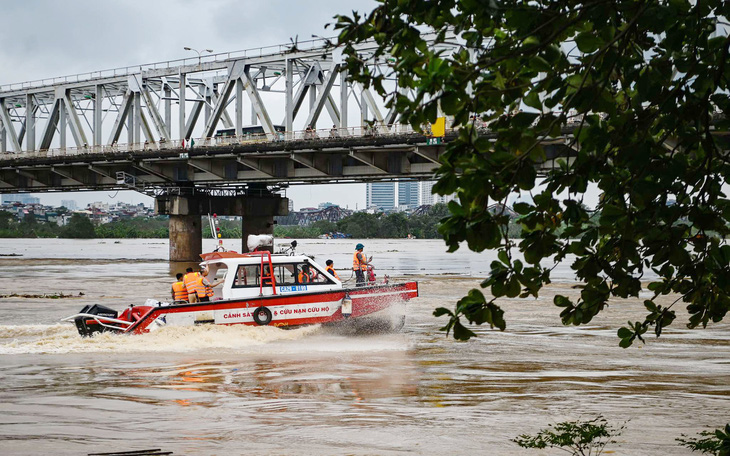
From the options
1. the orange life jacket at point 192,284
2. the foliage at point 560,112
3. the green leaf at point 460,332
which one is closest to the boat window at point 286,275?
the orange life jacket at point 192,284

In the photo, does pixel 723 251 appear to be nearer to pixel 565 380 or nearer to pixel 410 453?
pixel 410 453

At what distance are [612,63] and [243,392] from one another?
10.1 m

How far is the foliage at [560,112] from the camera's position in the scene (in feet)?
15.8

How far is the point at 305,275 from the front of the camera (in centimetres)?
2062

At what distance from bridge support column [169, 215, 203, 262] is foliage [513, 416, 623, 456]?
182 ft

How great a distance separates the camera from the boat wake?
61.0 ft

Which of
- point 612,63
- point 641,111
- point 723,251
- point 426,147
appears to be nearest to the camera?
point 612,63

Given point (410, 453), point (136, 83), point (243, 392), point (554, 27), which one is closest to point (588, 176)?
point (554, 27)

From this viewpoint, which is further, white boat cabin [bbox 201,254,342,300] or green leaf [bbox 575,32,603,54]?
white boat cabin [bbox 201,254,342,300]

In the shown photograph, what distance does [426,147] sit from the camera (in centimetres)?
4628

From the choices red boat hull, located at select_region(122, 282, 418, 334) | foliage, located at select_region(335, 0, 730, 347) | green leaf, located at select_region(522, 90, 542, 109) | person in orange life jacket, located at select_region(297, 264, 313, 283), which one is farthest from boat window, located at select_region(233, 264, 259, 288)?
green leaf, located at select_region(522, 90, 542, 109)

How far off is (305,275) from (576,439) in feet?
37.7

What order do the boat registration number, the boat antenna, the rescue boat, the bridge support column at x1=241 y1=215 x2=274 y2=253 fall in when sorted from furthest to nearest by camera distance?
1. the bridge support column at x1=241 y1=215 x2=274 y2=253
2. the boat antenna
3. the boat registration number
4. the rescue boat

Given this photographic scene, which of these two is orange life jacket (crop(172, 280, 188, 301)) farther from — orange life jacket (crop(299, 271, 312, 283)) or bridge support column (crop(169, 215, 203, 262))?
bridge support column (crop(169, 215, 203, 262))
